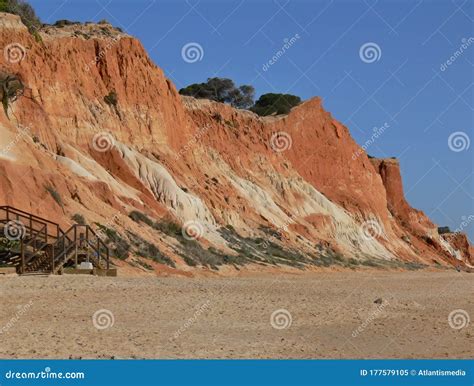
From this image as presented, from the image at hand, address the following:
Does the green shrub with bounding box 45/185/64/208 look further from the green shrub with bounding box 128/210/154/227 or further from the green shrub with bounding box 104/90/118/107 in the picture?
the green shrub with bounding box 104/90/118/107

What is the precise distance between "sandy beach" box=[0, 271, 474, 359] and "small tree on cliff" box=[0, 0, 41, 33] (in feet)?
102

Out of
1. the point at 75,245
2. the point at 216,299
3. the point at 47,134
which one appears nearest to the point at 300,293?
the point at 216,299

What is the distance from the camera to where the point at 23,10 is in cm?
5316

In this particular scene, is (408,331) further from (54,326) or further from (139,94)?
(139,94)

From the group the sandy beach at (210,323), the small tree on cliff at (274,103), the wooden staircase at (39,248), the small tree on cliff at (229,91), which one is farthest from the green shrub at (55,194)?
the small tree on cliff at (229,91)

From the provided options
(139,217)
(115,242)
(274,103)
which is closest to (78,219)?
(115,242)

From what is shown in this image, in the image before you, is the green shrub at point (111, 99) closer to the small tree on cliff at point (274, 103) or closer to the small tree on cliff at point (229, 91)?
the small tree on cliff at point (274, 103)

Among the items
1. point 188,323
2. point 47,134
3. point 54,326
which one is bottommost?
→ point 47,134

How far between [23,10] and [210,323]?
42.0 meters

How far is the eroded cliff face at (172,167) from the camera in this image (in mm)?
35250

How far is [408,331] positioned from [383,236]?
64.2 metres

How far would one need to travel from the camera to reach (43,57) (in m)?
45.8

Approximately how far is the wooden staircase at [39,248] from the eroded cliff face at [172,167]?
102 inches

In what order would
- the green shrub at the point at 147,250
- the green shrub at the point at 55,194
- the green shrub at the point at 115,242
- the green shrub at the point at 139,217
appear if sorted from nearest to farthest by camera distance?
the green shrub at the point at 115,242
the green shrub at the point at 55,194
the green shrub at the point at 147,250
the green shrub at the point at 139,217
